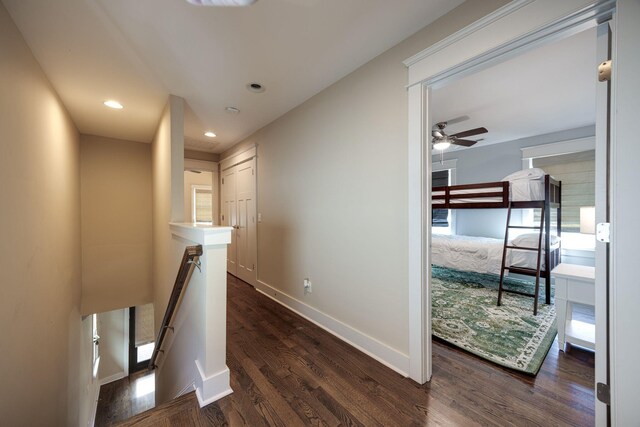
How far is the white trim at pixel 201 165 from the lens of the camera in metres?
4.55

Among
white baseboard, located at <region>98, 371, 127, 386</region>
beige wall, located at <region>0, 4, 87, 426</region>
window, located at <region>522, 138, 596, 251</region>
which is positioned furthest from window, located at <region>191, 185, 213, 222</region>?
window, located at <region>522, 138, 596, 251</region>

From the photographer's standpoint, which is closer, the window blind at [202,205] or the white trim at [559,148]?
the white trim at [559,148]

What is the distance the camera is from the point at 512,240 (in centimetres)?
368

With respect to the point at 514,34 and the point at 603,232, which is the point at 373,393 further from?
the point at 514,34

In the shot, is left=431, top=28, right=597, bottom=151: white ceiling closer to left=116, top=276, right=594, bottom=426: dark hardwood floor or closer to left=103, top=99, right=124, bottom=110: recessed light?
left=116, top=276, right=594, bottom=426: dark hardwood floor

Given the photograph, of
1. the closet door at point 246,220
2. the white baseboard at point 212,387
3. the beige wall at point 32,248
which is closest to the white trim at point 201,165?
the closet door at point 246,220

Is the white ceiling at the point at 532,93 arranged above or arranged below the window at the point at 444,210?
above

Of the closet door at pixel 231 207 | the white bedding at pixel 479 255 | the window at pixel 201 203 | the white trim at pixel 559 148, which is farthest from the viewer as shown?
the window at pixel 201 203

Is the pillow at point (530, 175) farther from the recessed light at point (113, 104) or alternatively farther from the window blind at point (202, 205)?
the window blind at point (202, 205)

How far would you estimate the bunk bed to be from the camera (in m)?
3.13

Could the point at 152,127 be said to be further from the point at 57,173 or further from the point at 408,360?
the point at 408,360

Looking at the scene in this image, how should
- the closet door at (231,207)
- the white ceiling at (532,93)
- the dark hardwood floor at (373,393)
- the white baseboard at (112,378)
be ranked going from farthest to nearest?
the white baseboard at (112,378), the closet door at (231,207), the white ceiling at (532,93), the dark hardwood floor at (373,393)

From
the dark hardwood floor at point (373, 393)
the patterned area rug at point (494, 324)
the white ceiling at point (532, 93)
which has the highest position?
the white ceiling at point (532, 93)

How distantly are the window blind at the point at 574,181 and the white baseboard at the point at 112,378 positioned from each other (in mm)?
9017
